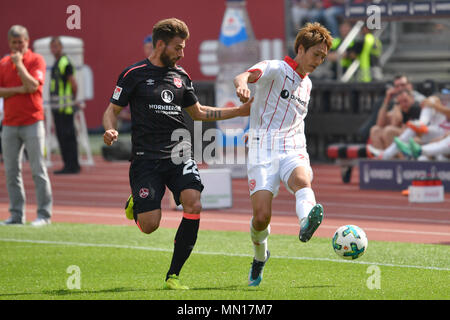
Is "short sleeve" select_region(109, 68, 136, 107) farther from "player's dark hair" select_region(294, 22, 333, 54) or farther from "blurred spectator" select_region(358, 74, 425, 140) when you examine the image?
"blurred spectator" select_region(358, 74, 425, 140)

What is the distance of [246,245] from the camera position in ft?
37.0

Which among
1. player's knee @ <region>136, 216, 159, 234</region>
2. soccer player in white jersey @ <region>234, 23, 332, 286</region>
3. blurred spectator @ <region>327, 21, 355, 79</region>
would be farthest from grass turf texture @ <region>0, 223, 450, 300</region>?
blurred spectator @ <region>327, 21, 355, 79</region>

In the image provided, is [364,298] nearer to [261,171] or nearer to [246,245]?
[261,171]

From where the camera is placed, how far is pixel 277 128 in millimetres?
8406

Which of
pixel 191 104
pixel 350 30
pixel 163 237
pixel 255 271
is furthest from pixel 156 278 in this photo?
pixel 350 30

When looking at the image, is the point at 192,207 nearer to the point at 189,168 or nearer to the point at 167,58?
the point at 189,168

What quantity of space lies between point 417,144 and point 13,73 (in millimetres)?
7265

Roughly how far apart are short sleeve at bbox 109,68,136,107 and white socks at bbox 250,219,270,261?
1.49 metres

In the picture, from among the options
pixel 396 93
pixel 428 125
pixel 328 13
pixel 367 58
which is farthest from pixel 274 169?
pixel 328 13

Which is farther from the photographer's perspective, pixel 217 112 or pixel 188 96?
pixel 217 112

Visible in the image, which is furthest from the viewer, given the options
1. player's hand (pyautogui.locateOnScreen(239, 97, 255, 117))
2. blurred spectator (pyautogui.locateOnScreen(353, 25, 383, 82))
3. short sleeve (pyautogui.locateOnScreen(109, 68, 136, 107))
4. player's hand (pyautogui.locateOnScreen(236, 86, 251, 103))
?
blurred spectator (pyautogui.locateOnScreen(353, 25, 383, 82))

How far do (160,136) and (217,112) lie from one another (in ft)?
2.22

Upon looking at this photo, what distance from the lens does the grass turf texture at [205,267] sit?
7.95m

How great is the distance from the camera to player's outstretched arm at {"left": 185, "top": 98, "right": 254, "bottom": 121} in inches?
336
